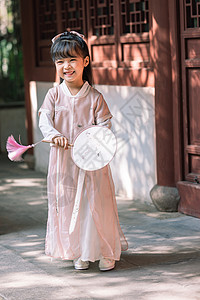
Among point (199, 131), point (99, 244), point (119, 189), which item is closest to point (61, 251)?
point (99, 244)

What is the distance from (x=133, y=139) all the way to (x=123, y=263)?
2.70 m

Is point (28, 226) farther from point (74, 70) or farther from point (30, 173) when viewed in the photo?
point (30, 173)

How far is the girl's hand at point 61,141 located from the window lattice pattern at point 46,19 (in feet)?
16.9

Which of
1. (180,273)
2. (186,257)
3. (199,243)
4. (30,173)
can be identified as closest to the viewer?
(180,273)

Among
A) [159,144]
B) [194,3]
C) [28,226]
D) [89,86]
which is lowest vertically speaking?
[28,226]

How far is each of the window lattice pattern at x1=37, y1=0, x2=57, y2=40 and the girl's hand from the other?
16.9ft

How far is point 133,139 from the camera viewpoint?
25.3 ft

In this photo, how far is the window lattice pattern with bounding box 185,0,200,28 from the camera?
258 inches

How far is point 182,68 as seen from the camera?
679 cm

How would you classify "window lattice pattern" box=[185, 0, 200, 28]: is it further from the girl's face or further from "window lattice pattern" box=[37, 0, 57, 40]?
"window lattice pattern" box=[37, 0, 57, 40]

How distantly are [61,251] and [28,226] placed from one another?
5.42ft

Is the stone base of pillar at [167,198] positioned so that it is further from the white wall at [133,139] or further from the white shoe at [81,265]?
the white shoe at [81,265]

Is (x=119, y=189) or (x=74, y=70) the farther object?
(x=119, y=189)

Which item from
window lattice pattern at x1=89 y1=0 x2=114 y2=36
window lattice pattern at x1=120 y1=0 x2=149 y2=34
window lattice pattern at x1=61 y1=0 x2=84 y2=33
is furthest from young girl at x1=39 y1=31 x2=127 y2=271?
window lattice pattern at x1=61 y1=0 x2=84 y2=33
